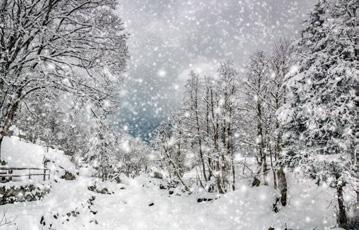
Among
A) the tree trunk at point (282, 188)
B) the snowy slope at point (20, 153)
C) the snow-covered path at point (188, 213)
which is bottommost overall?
the snow-covered path at point (188, 213)

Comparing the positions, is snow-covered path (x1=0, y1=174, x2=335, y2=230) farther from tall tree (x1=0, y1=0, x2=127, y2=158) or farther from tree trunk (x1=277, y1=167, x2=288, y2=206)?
tall tree (x1=0, y1=0, x2=127, y2=158)

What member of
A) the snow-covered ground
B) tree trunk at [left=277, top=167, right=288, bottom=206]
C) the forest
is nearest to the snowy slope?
the forest

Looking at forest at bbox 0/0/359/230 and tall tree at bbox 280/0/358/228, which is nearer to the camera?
forest at bbox 0/0/359/230

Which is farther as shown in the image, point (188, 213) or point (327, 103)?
point (188, 213)

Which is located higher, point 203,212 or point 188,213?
point 203,212

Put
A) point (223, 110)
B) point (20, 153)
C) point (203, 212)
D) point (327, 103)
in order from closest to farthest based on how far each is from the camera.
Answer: point (327, 103) < point (203, 212) < point (223, 110) < point (20, 153)

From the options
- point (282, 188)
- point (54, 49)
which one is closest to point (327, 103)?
point (282, 188)

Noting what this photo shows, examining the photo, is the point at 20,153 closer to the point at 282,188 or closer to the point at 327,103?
the point at 282,188

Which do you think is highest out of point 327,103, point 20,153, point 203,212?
point 327,103

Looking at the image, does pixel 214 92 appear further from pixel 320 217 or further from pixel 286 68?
pixel 320 217


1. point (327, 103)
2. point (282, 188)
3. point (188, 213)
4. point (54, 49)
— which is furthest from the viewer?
point (188, 213)

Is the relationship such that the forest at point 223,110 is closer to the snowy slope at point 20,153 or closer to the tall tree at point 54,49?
the tall tree at point 54,49

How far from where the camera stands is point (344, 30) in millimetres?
11609

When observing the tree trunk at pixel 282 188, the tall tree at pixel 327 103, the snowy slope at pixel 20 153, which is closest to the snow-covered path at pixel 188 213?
the tree trunk at pixel 282 188
